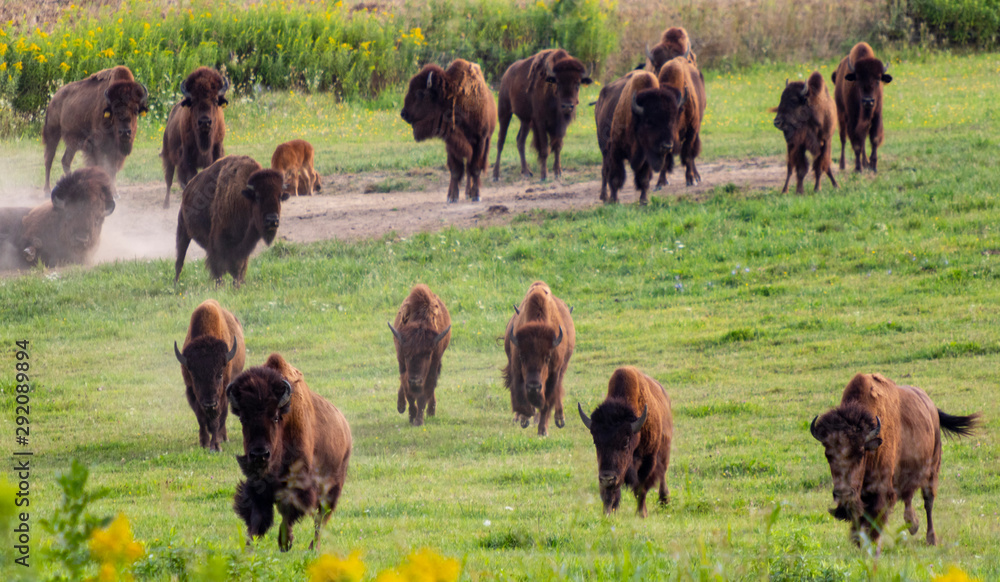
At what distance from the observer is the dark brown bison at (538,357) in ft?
30.1

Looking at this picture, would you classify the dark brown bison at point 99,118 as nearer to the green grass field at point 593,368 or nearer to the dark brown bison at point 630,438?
the green grass field at point 593,368

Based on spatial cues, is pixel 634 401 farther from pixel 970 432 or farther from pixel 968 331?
pixel 968 331

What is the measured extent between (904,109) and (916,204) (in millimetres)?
10569

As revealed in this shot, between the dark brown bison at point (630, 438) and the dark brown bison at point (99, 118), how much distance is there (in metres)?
13.5

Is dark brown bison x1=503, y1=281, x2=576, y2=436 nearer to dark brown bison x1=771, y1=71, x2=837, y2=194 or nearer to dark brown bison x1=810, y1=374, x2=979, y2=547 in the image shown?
dark brown bison x1=810, y1=374, x2=979, y2=547

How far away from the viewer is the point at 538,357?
919 centimetres

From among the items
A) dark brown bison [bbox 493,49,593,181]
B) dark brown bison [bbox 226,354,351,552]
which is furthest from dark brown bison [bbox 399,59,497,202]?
dark brown bison [bbox 226,354,351,552]

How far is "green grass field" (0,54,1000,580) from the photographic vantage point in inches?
219

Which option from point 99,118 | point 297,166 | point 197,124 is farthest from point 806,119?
point 99,118

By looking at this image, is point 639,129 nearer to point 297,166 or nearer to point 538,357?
point 297,166

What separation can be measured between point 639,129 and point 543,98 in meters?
3.63

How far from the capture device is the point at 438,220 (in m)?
17.2

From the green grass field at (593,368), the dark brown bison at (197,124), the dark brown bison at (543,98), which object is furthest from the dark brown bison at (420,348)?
the dark brown bison at (543,98)

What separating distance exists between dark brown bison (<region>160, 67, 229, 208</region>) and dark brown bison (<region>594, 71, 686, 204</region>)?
6361 millimetres
